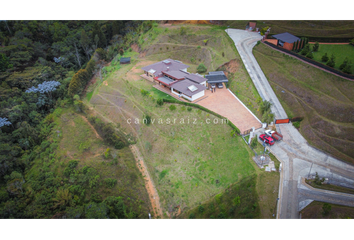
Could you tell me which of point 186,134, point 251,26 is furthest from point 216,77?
point 251,26

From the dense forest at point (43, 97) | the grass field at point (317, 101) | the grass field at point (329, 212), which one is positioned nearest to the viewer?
the grass field at point (329, 212)

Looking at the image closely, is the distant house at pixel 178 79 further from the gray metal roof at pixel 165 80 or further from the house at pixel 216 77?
the house at pixel 216 77

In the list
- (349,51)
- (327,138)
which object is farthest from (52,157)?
(349,51)

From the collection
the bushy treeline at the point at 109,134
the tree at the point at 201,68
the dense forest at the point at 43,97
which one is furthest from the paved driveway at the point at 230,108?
the dense forest at the point at 43,97

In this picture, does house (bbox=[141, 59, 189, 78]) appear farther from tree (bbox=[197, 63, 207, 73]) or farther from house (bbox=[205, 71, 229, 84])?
house (bbox=[205, 71, 229, 84])

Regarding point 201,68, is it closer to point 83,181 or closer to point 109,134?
point 109,134

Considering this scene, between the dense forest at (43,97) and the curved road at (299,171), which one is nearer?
the curved road at (299,171)

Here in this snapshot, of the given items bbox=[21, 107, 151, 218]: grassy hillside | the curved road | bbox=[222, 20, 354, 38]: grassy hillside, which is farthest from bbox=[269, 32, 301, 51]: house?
bbox=[21, 107, 151, 218]: grassy hillside
